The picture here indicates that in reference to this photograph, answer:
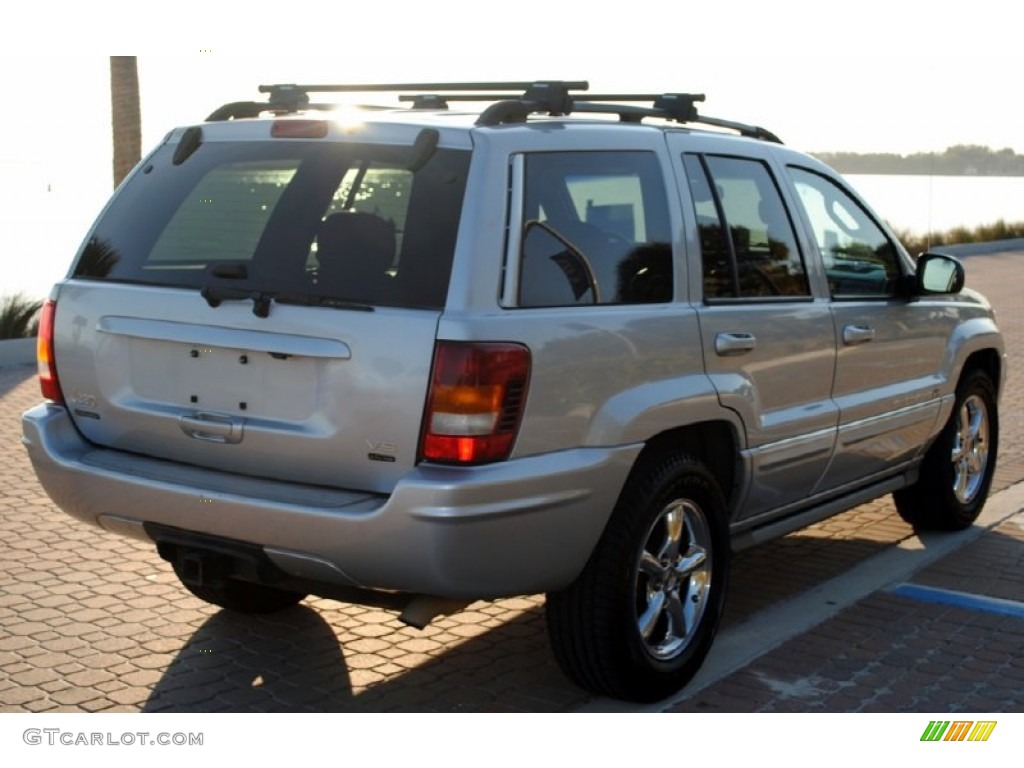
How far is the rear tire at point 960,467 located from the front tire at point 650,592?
229cm

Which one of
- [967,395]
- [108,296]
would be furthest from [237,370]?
[967,395]

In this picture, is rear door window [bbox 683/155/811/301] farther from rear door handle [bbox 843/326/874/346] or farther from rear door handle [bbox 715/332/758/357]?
rear door handle [bbox 843/326/874/346]

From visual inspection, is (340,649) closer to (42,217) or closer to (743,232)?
(743,232)

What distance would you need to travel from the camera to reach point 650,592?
16.3 ft

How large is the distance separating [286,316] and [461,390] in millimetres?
629

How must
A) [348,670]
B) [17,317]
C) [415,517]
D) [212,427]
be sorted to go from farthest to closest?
[17,317] → [348,670] → [212,427] → [415,517]

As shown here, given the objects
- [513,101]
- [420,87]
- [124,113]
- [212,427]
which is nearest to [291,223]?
[212,427]

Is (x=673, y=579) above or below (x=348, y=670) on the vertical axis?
above

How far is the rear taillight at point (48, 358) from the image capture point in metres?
5.00

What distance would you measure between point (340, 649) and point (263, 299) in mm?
1624

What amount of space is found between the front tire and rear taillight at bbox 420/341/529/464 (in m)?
0.68

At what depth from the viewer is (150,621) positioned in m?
5.73

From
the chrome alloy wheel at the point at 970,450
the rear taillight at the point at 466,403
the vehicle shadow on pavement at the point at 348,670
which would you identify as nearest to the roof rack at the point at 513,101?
the rear taillight at the point at 466,403

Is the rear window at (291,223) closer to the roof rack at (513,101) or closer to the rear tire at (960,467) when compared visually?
the roof rack at (513,101)
